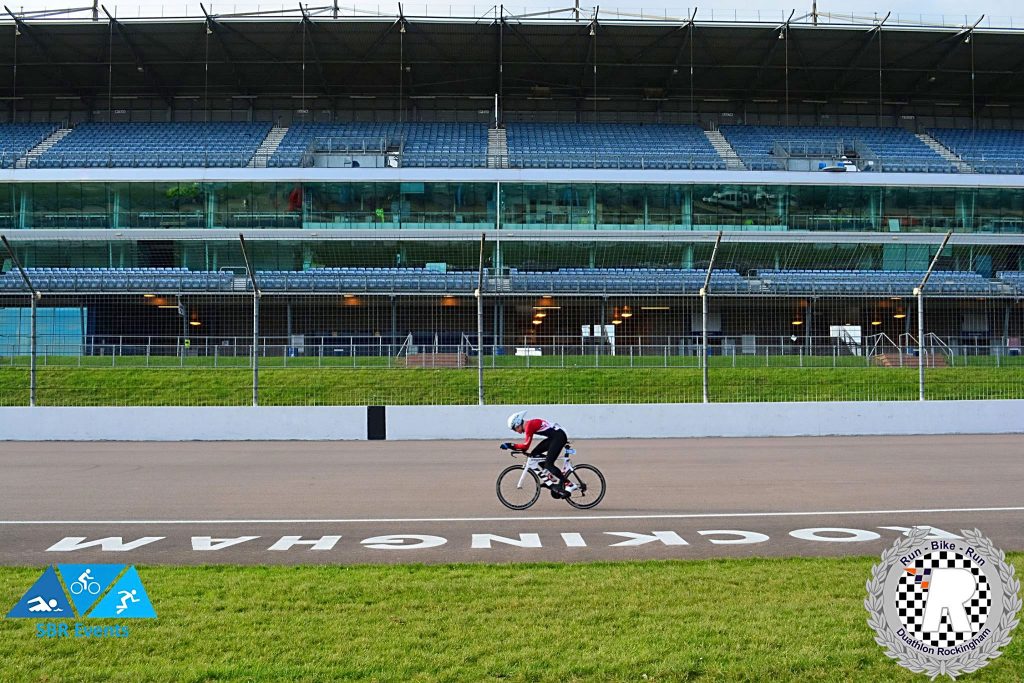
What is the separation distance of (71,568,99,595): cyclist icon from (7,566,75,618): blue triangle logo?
0.07 metres

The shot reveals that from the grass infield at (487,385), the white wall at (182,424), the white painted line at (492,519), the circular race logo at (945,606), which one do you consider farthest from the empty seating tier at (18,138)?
the circular race logo at (945,606)

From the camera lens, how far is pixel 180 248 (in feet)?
117

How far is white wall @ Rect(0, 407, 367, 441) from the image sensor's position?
688 inches

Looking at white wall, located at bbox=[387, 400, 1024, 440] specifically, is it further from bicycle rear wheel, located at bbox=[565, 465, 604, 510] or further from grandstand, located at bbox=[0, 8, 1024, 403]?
bicycle rear wheel, located at bbox=[565, 465, 604, 510]

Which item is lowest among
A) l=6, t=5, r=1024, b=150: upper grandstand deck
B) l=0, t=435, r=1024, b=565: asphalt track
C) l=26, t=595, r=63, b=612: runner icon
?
l=0, t=435, r=1024, b=565: asphalt track

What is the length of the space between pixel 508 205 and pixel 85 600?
34.9m

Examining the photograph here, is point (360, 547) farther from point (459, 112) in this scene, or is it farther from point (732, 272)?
point (459, 112)

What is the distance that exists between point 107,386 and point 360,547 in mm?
16324

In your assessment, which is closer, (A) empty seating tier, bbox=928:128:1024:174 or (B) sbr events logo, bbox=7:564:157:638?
(B) sbr events logo, bbox=7:564:157:638

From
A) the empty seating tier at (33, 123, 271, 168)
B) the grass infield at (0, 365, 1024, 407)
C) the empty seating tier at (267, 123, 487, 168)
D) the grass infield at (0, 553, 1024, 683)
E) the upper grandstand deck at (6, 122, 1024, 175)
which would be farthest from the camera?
the empty seating tier at (267, 123, 487, 168)

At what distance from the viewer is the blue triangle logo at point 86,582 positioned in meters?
4.61

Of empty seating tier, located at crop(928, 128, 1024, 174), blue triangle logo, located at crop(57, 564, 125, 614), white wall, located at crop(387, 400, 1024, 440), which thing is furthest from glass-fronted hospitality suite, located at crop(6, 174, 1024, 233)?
blue triangle logo, located at crop(57, 564, 125, 614)

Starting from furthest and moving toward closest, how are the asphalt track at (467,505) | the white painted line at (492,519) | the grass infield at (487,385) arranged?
the grass infield at (487,385) → the white painted line at (492,519) → the asphalt track at (467,505)

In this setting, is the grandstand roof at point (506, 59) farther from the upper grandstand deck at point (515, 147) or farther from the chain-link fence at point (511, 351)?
the chain-link fence at point (511, 351)
